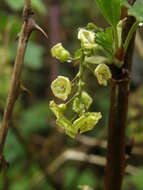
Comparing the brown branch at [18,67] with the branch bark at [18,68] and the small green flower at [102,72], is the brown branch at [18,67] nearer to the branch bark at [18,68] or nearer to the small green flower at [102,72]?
the branch bark at [18,68]

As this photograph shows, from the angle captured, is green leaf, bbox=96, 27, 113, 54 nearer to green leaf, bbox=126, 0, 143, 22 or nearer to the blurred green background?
green leaf, bbox=126, 0, 143, 22

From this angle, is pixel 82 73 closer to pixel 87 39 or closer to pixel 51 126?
pixel 87 39

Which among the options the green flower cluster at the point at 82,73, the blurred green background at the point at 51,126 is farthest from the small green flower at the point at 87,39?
the blurred green background at the point at 51,126

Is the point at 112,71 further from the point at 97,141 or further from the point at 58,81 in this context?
the point at 97,141

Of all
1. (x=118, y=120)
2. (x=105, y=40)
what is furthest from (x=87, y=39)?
(x=118, y=120)

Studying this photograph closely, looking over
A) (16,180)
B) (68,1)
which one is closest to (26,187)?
(16,180)
